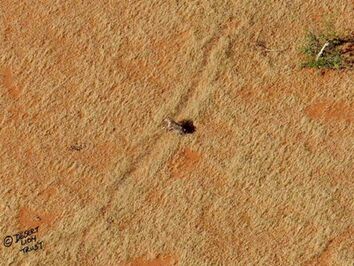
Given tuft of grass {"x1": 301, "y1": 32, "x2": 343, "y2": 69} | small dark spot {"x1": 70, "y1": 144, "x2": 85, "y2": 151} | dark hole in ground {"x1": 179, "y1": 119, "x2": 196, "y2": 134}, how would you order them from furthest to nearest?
small dark spot {"x1": 70, "y1": 144, "x2": 85, "y2": 151} → dark hole in ground {"x1": 179, "y1": 119, "x2": 196, "y2": 134} → tuft of grass {"x1": 301, "y1": 32, "x2": 343, "y2": 69}

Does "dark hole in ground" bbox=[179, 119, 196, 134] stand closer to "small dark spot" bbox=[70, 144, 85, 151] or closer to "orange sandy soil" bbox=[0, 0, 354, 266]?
"orange sandy soil" bbox=[0, 0, 354, 266]

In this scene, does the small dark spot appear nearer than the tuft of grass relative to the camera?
No

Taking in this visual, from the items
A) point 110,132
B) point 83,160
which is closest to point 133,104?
point 110,132

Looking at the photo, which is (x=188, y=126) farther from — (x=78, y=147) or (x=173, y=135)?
(x=78, y=147)

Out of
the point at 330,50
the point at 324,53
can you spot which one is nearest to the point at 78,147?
the point at 324,53

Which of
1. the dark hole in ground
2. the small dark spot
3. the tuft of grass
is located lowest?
the small dark spot

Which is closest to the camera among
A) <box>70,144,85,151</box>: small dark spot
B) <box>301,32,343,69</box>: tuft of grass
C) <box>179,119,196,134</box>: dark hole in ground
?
<box>301,32,343,69</box>: tuft of grass

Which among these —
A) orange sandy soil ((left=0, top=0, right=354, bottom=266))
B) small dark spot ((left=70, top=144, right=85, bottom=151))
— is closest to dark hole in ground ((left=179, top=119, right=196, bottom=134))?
orange sandy soil ((left=0, top=0, right=354, bottom=266))
